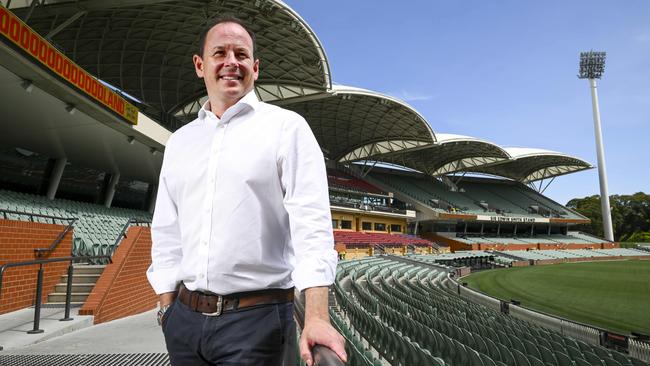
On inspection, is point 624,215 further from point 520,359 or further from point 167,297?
point 167,297

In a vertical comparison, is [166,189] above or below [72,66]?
below

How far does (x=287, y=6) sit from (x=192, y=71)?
490 inches

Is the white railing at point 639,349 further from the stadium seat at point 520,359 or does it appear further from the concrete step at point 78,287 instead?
the concrete step at point 78,287

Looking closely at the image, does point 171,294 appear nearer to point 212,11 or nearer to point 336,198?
point 212,11

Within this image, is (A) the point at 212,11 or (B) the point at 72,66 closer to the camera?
(B) the point at 72,66

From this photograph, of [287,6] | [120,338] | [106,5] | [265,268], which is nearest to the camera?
[265,268]

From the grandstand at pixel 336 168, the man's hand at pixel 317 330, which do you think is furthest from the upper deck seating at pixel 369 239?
the man's hand at pixel 317 330

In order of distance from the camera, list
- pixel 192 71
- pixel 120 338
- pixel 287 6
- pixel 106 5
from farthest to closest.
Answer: pixel 192 71
pixel 287 6
pixel 106 5
pixel 120 338

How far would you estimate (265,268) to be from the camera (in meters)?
1.70

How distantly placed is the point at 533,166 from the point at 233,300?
7884cm

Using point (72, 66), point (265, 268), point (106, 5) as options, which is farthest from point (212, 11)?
point (265, 268)

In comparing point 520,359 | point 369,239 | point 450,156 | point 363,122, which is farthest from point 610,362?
point 450,156

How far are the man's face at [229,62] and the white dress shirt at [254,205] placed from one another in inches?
3.8

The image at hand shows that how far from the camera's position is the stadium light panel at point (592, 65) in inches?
2985
